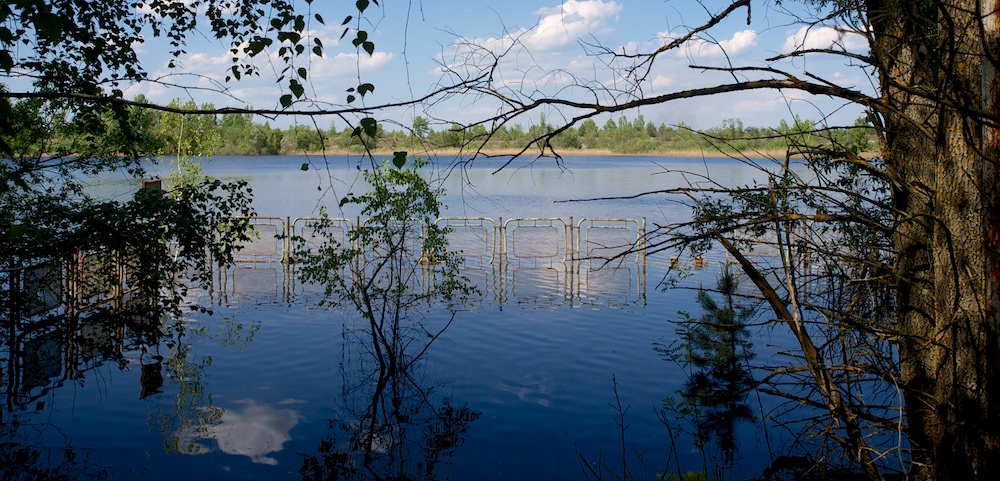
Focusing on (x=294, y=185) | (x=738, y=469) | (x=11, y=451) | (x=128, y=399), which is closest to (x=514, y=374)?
(x=738, y=469)

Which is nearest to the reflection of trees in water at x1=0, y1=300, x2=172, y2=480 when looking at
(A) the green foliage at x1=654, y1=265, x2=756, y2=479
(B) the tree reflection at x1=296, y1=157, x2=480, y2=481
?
(B) the tree reflection at x1=296, y1=157, x2=480, y2=481

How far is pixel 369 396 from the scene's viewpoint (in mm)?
8227

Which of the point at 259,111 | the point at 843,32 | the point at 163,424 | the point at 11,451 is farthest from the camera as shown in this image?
the point at 163,424

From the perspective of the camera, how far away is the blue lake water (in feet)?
20.8

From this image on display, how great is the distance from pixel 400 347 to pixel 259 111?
20.9ft

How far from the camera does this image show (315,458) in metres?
6.41

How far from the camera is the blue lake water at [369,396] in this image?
249 inches

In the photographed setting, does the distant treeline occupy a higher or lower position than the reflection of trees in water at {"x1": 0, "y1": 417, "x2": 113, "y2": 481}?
higher

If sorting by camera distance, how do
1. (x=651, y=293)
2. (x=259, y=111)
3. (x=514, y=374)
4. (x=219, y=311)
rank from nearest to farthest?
(x=259, y=111) → (x=514, y=374) → (x=219, y=311) → (x=651, y=293)

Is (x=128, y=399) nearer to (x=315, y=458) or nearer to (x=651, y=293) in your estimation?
(x=315, y=458)

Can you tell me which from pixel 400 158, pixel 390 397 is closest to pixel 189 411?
pixel 390 397

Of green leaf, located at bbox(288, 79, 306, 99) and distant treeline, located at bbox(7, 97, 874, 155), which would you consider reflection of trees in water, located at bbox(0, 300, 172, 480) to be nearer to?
distant treeline, located at bbox(7, 97, 874, 155)

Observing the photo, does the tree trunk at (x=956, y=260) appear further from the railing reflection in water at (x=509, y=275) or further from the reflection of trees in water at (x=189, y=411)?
the railing reflection in water at (x=509, y=275)

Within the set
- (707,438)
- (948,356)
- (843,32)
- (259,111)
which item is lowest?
(707,438)
